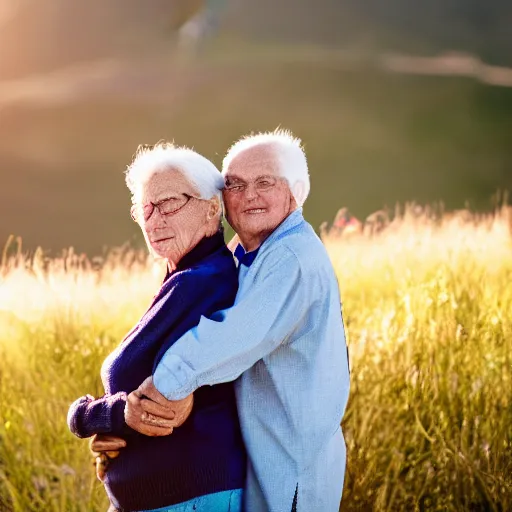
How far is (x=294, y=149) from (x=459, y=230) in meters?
2.74

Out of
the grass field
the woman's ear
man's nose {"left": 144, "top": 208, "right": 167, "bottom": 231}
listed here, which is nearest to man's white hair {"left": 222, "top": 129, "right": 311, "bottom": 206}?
the woman's ear

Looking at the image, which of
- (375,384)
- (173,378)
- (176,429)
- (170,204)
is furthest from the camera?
(375,384)

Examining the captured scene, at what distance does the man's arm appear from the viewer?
188 centimetres

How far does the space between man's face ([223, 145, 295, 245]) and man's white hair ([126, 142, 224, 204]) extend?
46 mm

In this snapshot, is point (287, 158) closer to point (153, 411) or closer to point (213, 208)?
point (213, 208)

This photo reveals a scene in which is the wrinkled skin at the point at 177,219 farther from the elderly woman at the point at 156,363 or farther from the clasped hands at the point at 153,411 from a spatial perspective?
the clasped hands at the point at 153,411

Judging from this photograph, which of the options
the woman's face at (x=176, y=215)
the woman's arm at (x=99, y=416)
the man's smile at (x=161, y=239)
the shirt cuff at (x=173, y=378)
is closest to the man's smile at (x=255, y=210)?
the woman's face at (x=176, y=215)

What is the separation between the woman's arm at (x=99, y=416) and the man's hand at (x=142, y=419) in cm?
4

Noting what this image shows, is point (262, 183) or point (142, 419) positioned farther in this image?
point (262, 183)

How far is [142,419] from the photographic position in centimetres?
195

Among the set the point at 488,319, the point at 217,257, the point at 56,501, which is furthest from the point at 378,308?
the point at 217,257

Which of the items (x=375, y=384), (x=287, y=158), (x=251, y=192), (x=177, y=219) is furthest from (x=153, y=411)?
(x=375, y=384)

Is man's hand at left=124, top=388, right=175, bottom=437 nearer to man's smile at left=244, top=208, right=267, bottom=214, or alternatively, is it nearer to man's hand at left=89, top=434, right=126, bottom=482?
man's hand at left=89, top=434, right=126, bottom=482

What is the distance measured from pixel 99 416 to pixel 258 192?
0.70m
